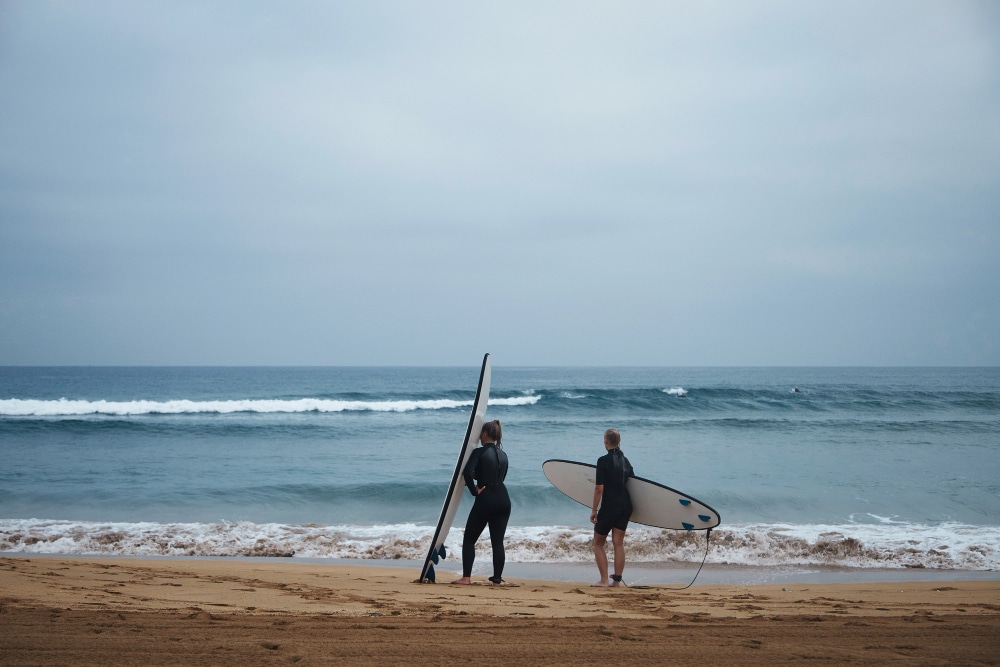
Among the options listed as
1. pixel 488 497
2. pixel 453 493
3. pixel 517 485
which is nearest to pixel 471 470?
pixel 488 497

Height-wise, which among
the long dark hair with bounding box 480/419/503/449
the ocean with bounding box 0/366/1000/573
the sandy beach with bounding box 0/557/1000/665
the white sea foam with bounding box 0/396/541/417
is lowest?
the white sea foam with bounding box 0/396/541/417

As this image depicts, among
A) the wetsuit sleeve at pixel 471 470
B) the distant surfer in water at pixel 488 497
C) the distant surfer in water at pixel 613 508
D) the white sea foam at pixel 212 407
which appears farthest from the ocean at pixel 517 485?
the white sea foam at pixel 212 407

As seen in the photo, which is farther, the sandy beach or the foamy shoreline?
the foamy shoreline

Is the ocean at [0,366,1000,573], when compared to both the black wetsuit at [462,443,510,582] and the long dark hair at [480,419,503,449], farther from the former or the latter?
the long dark hair at [480,419,503,449]

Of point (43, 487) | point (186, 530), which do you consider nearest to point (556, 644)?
point (186, 530)

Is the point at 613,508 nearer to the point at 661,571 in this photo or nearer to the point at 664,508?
the point at 664,508

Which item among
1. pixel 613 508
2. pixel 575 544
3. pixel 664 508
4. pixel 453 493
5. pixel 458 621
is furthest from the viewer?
pixel 575 544

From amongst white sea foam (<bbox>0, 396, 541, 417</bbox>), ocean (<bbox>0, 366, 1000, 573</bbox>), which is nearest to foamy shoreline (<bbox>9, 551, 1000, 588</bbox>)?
ocean (<bbox>0, 366, 1000, 573</bbox>)

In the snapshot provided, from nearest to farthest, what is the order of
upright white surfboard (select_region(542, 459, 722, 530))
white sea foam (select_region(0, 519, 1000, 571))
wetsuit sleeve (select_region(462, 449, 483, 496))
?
wetsuit sleeve (select_region(462, 449, 483, 496)), upright white surfboard (select_region(542, 459, 722, 530)), white sea foam (select_region(0, 519, 1000, 571))

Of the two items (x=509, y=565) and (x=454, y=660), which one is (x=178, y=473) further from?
(x=454, y=660)

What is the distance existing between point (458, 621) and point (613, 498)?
94.6 inches

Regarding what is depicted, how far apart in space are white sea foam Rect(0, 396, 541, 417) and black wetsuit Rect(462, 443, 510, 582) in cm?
2391

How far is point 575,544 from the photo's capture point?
26.3 feet

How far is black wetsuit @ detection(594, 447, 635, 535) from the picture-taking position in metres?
5.95
